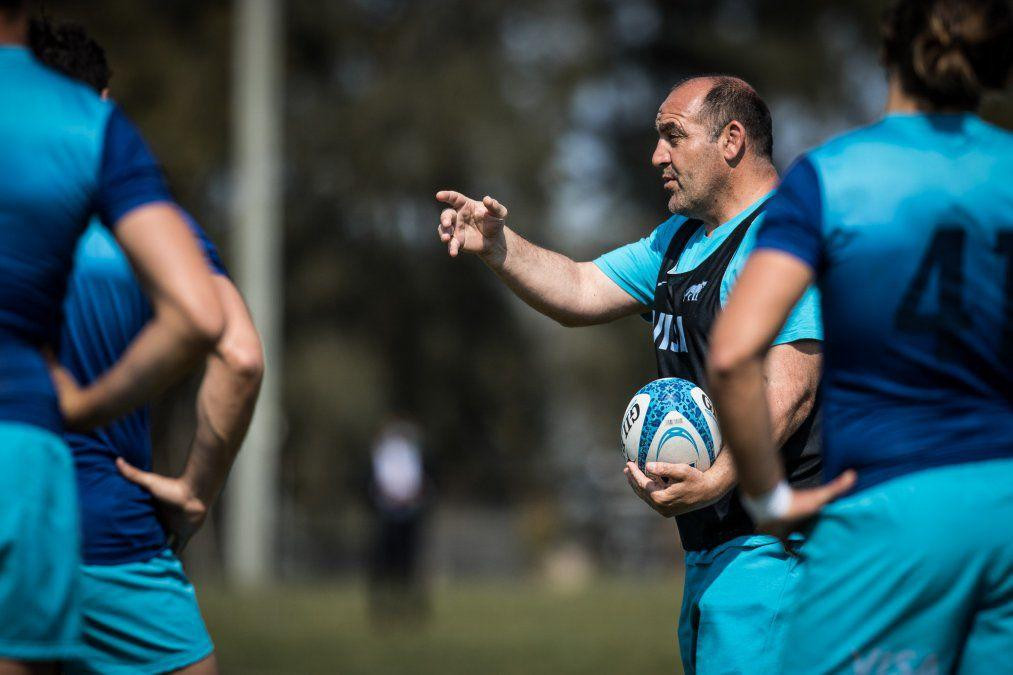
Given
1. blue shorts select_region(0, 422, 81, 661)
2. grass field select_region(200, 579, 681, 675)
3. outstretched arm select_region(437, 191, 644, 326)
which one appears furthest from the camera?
grass field select_region(200, 579, 681, 675)

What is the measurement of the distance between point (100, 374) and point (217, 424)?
13.8 inches

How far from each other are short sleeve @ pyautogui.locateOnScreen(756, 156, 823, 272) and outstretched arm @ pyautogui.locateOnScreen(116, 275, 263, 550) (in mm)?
1536

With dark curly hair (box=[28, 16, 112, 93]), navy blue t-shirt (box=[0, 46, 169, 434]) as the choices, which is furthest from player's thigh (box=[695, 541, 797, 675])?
dark curly hair (box=[28, 16, 112, 93])

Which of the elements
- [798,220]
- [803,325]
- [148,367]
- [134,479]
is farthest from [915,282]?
[134,479]

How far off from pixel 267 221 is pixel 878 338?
21.6 meters

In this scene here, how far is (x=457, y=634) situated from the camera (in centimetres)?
1528

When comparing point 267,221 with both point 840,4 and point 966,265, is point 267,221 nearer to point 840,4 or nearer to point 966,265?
point 840,4

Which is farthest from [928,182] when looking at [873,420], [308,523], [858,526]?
[308,523]

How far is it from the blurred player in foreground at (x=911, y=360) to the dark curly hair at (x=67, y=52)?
215 centimetres

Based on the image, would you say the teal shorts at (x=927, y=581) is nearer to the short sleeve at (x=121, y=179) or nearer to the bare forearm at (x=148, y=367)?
the bare forearm at (x=148, y=367)

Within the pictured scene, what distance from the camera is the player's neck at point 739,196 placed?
4.80 meters

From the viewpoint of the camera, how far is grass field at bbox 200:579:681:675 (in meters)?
12.2

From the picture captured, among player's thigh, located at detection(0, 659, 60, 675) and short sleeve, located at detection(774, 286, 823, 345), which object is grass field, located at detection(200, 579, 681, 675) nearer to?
short sleeve, located at detection(774, 286, 823, 345)

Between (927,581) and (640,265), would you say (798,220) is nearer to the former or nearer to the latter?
(927,581)
